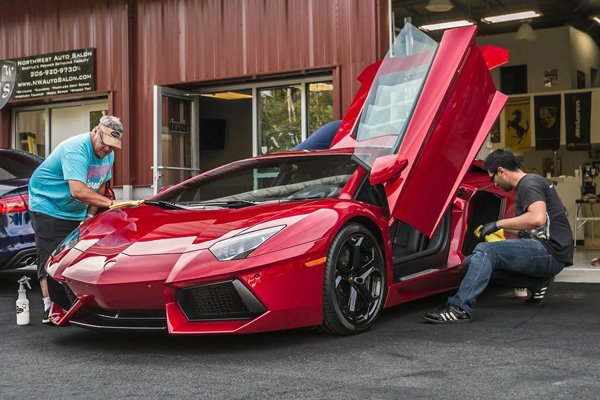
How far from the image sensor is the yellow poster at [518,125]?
55.9ft

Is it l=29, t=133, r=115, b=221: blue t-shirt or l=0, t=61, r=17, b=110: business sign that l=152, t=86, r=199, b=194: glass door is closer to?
l=0, t=61, r=17, b=110: business sign

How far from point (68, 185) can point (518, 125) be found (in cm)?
1337

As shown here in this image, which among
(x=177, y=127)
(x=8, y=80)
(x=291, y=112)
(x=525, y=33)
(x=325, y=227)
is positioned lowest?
(x=325, y=227)

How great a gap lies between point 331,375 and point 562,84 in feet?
55.3

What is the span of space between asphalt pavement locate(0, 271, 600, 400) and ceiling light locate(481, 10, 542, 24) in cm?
1409

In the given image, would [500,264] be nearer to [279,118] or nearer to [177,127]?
[279,118]

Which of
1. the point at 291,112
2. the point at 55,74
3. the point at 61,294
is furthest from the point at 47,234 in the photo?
the point at 55,74

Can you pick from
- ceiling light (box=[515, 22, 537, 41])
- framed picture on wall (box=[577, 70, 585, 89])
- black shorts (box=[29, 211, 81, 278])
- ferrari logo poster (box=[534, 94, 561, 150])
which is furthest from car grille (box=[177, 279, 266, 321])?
framed picture on wall (box=[577, 70, 585, 89])

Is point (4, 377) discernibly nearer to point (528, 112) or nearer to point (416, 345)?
point (416, 345)

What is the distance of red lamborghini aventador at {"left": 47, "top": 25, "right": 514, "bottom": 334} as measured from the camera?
4.03 metres

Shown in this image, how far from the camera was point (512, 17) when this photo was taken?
18.4 metres

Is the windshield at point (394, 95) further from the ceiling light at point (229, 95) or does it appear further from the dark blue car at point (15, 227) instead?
the ceiling light at point (229, 95)

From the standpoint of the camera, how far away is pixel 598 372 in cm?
357

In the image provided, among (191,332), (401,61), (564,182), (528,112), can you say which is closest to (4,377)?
(191,332)
